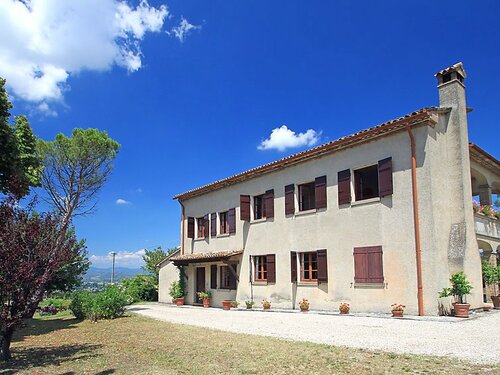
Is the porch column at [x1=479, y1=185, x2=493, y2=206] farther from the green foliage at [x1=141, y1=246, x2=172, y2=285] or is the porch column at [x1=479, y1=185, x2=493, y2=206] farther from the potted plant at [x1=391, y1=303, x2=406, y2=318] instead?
the green foliage at [x1=141, y1=246, x2=172, y2=285]

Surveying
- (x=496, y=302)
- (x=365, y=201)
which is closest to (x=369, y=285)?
(x=365, y=201)

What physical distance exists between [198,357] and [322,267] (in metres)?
9.34

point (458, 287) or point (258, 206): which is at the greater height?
point (258, 206)

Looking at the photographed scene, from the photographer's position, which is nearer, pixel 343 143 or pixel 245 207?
pixel 343 143

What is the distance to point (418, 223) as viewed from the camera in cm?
1362

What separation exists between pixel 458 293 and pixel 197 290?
15.0 m

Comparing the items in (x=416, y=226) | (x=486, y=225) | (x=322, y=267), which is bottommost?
(x=322, y=267)

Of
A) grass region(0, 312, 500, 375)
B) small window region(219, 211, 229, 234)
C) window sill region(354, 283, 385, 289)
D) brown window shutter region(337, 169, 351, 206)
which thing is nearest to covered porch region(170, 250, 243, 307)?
small window region(219, 211, 229, 234)

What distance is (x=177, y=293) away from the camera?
2459cm

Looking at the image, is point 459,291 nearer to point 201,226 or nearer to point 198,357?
point 198,357

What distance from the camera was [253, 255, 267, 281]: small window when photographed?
19922 mm

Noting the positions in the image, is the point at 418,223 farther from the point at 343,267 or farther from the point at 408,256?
the point at 343,267

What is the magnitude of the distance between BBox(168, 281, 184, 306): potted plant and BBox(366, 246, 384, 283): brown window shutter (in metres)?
12.9

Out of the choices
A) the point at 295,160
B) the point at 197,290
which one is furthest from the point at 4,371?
the point at 197,290
